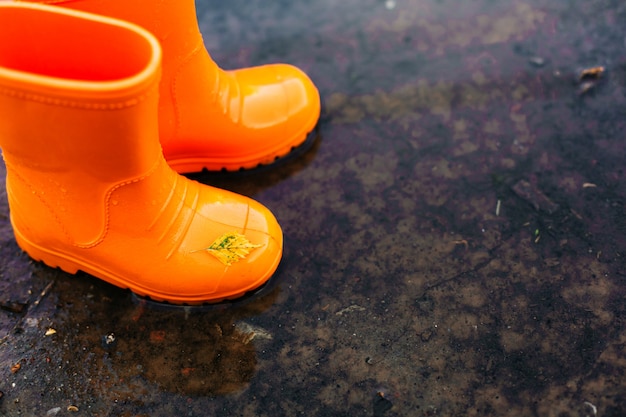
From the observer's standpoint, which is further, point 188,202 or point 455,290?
point 455,290

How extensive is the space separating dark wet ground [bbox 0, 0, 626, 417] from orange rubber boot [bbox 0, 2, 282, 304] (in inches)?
4.4

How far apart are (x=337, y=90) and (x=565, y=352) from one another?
3.44 ft

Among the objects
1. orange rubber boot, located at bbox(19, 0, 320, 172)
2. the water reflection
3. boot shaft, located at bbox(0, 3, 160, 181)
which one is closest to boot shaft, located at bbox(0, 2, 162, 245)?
boot shaft, located at bbox(0, 3, 160, 181)

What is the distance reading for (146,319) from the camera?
1558 millimetres

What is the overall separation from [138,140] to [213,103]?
0.45m

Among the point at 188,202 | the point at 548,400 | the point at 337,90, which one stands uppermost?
the point at 188,202

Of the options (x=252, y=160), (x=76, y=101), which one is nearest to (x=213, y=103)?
(x=252, y=160)

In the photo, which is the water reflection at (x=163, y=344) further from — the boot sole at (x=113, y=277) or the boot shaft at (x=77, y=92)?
the boot shaft at (x=77, y=92)

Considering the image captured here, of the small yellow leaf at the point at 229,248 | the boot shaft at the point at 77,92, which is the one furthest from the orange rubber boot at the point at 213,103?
the small yellow leaf at the point at 229,248

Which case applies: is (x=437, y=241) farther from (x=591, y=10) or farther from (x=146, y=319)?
(x=591, y=10)

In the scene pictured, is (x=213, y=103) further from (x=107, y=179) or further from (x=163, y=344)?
(x=163, y=344)

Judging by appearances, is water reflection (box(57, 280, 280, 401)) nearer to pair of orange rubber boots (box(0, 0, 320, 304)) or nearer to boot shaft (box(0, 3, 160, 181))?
pair of orange rubber boots (box(0, 0, 320, 304))

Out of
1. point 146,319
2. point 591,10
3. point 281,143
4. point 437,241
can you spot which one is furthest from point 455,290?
point 591,10

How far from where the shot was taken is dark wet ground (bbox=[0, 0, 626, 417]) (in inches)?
56.7
